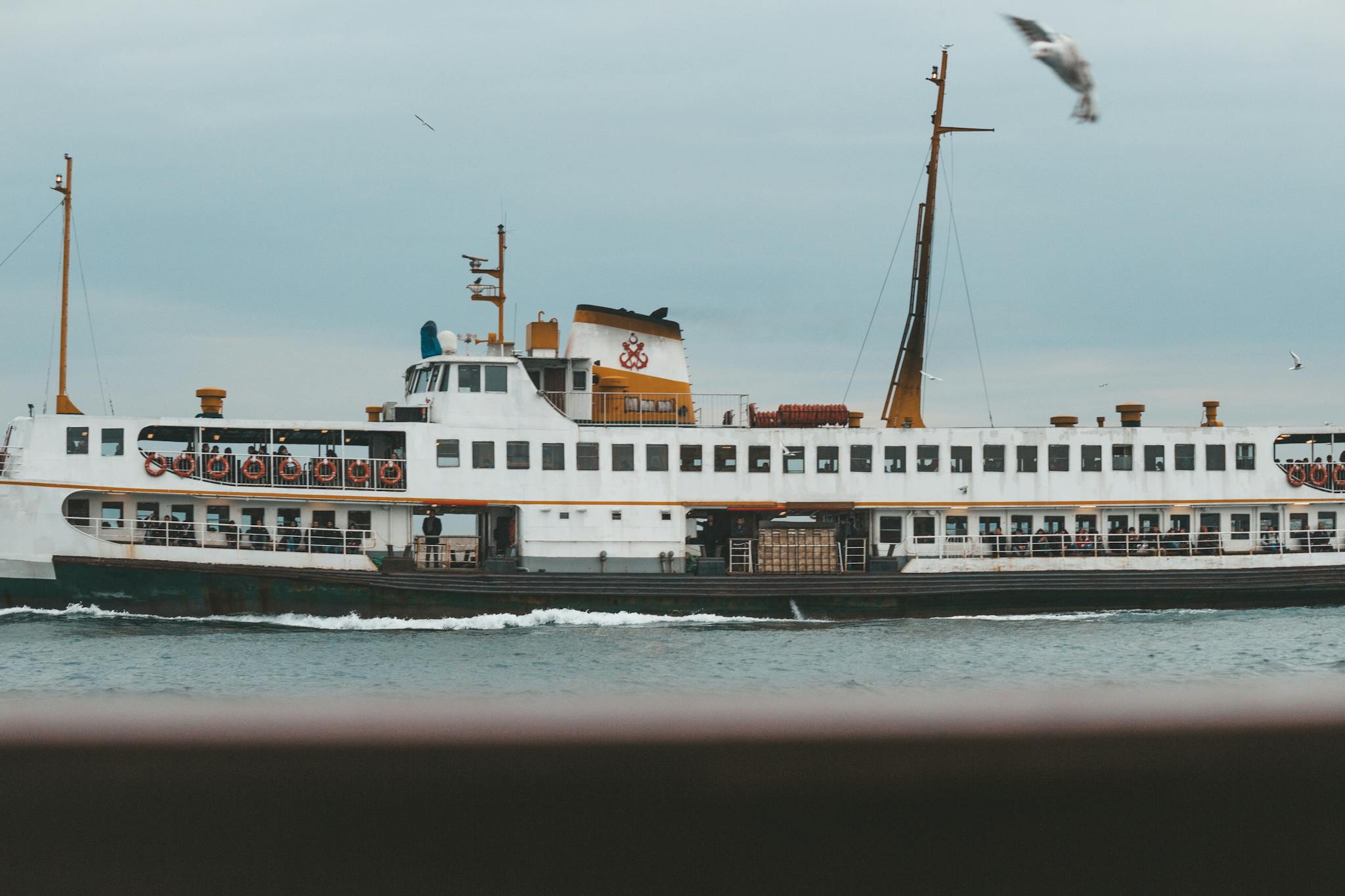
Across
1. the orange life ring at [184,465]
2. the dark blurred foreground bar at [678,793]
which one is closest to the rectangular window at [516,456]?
the orange life ring at [184,465]

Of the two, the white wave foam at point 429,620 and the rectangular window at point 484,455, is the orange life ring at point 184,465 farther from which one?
the rectangular window at point 484,455

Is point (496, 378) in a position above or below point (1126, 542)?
above

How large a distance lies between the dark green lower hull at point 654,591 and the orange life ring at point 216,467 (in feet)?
6.96

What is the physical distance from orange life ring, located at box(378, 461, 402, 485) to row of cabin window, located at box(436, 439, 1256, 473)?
965 millimetres

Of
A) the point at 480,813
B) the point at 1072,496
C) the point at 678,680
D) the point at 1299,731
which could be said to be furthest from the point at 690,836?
the point at 1072,496

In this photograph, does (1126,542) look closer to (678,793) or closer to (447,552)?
(447,552)

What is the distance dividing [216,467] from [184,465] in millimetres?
698

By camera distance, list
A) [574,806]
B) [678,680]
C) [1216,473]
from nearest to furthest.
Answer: [574,806] → [678,680] → [1216,473]

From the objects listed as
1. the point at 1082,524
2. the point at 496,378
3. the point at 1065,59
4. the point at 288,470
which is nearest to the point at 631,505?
the point at 496,378

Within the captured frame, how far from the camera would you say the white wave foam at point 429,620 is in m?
26.6

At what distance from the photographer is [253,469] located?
27844 mm

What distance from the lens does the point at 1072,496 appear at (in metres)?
30.8

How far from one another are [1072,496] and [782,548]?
24.5 feet

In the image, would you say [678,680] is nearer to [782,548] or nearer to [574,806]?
[782,548]
